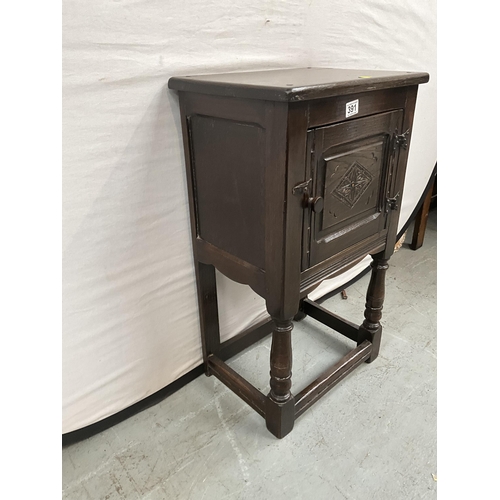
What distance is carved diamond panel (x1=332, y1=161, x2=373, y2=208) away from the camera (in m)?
1.02

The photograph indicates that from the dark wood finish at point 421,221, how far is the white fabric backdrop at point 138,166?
1055 mm

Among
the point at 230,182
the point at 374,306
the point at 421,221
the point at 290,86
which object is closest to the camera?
the point at 290,86

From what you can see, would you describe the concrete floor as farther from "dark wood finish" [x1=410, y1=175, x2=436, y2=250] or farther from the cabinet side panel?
"dark wood finish" [x1=410, y1=175, x2=436, y2=250]

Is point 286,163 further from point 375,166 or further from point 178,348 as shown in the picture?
point 178,348

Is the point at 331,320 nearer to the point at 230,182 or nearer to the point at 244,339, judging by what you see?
the point at 244,339

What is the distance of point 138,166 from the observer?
1.08 meters

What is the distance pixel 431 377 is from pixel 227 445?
0.74 metres

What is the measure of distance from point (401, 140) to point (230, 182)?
1.65ft

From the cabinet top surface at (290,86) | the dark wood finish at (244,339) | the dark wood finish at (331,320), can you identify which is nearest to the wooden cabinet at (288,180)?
the cabinet top surface at (290,86)

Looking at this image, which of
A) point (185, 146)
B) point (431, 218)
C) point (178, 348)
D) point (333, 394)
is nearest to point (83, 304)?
point (178, 348)

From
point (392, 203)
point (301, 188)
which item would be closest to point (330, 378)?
point (392, 203)

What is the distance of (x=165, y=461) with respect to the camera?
1150mm

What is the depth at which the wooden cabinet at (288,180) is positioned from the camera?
873 millimetres

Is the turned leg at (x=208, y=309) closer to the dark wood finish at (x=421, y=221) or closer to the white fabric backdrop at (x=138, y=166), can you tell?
the white fabric backdrop at (x=138, y=166)
